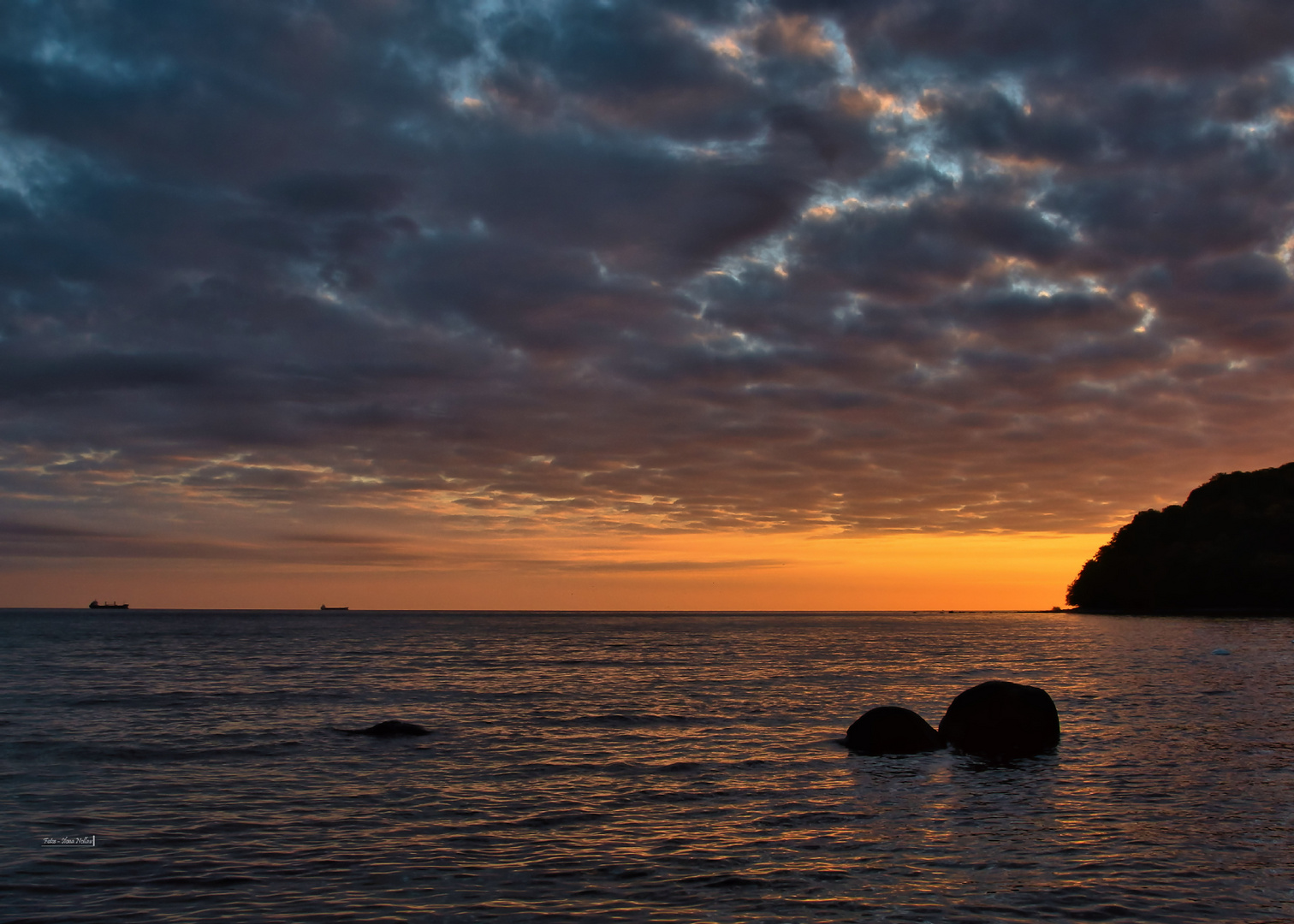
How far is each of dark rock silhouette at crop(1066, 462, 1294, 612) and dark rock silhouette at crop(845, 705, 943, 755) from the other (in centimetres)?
16737

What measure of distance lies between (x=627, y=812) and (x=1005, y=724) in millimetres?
13860

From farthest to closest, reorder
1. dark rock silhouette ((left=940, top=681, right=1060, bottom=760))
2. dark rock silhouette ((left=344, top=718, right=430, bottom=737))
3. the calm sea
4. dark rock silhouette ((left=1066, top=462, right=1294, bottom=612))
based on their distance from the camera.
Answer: dark rock silhouette ((left=1066, top=462, right=1294, bottom=612)) < dark rock silhouette ((left=344, top=718, right=430, bottom=737)) < dark rock silhouette ((left=940, top=681, right=1060, bottom=760)) < the calm sea

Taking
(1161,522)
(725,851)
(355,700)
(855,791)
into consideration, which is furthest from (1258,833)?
(1161,522)

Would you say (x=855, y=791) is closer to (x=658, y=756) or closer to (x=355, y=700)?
(x=658, y=756)

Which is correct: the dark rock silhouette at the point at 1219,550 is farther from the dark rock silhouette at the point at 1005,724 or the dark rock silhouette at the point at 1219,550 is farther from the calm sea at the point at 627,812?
the dark rock silhouette at the point at 1005,724

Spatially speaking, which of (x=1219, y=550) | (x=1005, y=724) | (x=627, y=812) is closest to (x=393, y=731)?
(x=627, y=812)

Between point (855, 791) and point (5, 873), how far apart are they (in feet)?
57.3

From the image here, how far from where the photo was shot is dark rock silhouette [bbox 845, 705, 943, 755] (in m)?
26.7

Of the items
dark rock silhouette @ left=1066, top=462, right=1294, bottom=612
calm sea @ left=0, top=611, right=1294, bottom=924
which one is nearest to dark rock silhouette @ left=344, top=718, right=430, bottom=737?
calm sea @ left=0, top=611, right=1294, bottom=924

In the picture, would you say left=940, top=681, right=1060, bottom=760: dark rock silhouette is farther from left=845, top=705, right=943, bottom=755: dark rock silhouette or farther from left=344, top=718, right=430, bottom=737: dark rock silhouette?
left=344, top=718, right=430, bottom=737: dark rock silhouette

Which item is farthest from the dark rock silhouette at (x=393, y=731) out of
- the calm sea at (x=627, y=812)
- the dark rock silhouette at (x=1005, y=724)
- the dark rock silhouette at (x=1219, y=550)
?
the dark rock silhouette at (x=1219, y=550)

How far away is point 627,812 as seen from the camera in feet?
63.1

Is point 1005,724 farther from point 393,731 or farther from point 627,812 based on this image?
point 393,731

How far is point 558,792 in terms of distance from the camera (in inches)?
838
